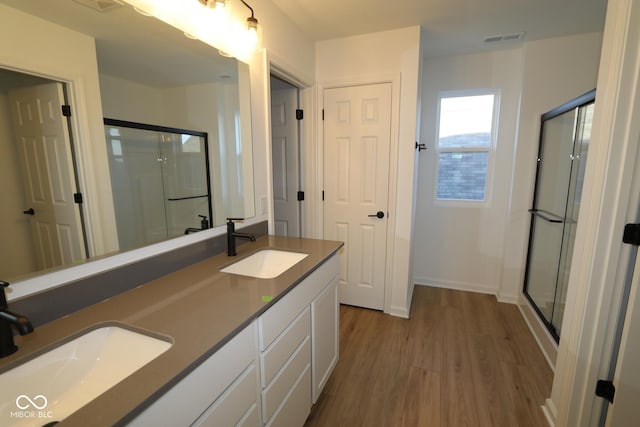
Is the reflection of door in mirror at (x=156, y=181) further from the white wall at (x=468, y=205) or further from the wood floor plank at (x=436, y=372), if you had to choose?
the white wall at (x=468, y=205)

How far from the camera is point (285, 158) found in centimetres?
286

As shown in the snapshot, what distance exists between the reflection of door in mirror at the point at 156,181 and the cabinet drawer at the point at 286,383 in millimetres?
811

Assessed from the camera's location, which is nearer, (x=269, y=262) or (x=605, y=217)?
(x=605, y=217)

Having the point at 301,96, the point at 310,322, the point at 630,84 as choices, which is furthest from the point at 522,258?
the point at 301,96

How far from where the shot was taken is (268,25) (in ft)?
6.37

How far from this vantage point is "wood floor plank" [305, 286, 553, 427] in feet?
5.47

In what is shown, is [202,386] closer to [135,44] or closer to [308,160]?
[135,44]

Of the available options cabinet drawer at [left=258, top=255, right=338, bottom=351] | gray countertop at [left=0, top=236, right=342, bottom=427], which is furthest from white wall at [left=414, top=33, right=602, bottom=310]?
gray countertop at [left=0, top=236, right=342, bottom=427]

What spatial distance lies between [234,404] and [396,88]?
2439mm

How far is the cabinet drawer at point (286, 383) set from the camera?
1.12 m

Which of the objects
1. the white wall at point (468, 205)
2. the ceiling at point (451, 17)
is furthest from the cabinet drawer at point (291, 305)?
the white wall at point (468, 205)

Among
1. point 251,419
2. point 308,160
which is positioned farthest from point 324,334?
point 308,160

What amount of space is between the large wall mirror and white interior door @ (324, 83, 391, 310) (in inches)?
54.1

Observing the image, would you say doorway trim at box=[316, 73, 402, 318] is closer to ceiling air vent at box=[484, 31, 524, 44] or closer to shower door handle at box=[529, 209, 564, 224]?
ceiling air vent at box=[484, 31, 524, 44]
